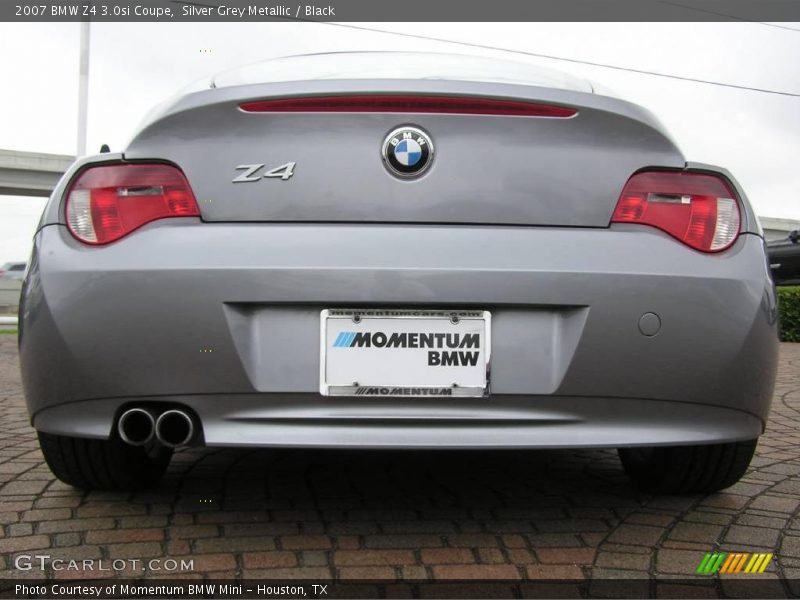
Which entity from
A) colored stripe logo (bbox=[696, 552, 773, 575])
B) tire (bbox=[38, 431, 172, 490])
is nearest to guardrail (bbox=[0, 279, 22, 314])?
tire (bbox=[38, 431, 172, 490])

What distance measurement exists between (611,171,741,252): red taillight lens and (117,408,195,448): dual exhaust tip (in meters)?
1.22

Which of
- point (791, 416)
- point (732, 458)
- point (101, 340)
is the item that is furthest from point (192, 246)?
point (791, 416)

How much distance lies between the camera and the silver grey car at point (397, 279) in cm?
209

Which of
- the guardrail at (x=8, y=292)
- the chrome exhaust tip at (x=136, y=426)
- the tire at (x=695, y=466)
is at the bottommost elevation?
the guardrail at (x=8, y=292)

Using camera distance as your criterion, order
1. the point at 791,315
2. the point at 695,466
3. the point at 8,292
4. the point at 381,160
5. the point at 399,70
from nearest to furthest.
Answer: the point at 381,160 → the point at 399,70 → the point at 695,466 → the point at 791,315 → the point at 8,292

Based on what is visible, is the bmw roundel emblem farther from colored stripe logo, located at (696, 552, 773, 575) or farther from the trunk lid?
colored stripe logo, located at (696, 552, 773, 575)

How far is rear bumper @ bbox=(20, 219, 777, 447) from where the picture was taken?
2.08 m

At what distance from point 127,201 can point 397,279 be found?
74 centimetres

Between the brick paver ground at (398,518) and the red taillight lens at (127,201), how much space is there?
0.83 m

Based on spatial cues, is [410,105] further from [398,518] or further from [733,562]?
[733,562]

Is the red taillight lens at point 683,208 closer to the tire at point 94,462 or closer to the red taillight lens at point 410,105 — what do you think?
the red taillight lens at point 410,105

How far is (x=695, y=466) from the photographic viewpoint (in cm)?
267
